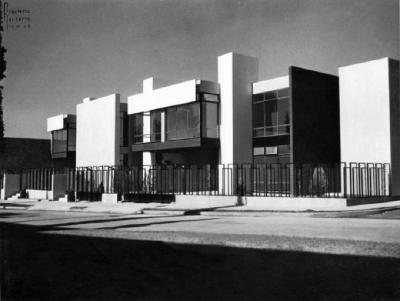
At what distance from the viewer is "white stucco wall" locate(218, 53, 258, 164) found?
28078 mm

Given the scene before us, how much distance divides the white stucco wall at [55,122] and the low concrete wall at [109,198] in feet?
52.9

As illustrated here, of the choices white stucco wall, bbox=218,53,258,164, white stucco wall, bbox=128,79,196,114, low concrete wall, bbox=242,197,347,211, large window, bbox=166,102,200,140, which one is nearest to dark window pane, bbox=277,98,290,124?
white stucco wall, bbox=218,53,258,164

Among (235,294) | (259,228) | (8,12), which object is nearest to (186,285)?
(235,294)

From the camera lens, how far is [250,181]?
78.8 feet

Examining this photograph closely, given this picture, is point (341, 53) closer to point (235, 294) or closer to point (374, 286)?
point (374, 286)

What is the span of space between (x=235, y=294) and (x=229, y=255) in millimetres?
2492

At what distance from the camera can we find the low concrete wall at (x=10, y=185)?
33.6 meters

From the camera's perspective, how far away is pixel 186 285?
5.89m

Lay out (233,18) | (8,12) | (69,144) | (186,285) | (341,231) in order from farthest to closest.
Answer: (69,144), (341,231), (233,18), (8,12), (186,285)

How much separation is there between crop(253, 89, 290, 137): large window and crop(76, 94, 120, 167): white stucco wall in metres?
11.4

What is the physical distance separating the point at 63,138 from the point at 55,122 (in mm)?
1761

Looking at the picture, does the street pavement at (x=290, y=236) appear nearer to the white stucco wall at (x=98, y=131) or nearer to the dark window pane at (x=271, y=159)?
the dark window pane at (x=271, y=159)

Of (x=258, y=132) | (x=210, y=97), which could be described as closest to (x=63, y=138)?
(x=210, y=97)

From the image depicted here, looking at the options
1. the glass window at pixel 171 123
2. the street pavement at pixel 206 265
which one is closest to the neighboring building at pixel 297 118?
the glass window at pixel 171 123
